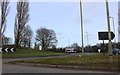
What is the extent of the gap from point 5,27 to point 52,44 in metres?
59.1

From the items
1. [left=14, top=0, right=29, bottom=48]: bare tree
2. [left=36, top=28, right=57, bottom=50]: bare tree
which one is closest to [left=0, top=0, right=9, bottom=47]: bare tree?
[left=14, top=0, right=29, bottom=48]: bare tree

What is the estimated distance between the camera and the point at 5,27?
58.2 metres

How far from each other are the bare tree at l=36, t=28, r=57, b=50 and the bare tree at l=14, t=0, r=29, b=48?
47.0 metres

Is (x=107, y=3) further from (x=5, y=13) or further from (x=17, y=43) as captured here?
(x=17, y=43)

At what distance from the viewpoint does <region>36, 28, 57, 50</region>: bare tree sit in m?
113

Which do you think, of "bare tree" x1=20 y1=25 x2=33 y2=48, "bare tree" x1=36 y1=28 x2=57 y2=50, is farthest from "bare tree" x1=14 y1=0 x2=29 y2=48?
"bare tree" x1=36 y1=28 x2=57 y2=50

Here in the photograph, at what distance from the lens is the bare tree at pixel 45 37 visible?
371ft

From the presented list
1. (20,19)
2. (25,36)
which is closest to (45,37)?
(25,36)

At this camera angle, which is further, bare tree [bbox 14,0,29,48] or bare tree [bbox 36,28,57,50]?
bare tree [bbox 36,28,57,50]

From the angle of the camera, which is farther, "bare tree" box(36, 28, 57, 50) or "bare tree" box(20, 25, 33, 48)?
"bare tree" box(36, 28, 57, 50)

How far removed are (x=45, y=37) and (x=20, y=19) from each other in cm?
5083

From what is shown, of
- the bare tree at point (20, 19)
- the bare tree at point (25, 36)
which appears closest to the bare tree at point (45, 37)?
the bare tree at point (25, 36)

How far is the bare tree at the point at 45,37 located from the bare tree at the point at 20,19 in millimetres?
47028

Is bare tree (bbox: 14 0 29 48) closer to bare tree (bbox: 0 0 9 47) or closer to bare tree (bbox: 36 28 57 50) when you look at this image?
bare tree (bbox: 0 0 9 47)
